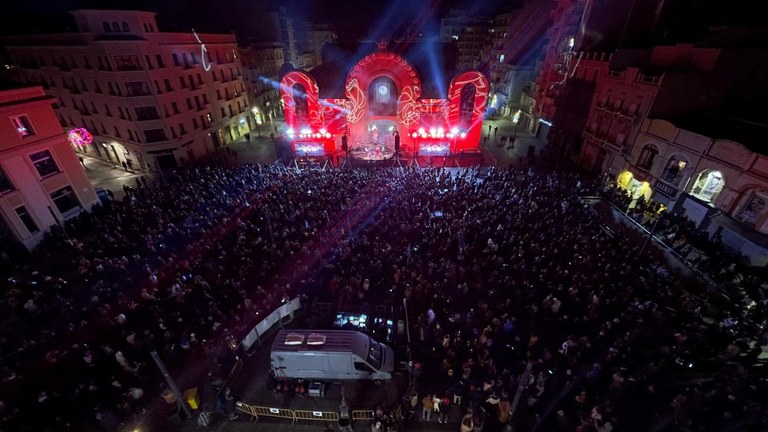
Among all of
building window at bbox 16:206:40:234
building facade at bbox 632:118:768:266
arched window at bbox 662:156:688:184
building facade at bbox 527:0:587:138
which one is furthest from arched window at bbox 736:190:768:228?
building window at bbox 16:206:40:234

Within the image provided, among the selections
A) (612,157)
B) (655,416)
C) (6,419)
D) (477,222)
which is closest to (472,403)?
(655,416)

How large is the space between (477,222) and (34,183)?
26.5m

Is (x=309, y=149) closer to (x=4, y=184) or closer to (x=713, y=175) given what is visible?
(x=4, y=184)

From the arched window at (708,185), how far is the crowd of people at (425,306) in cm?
633

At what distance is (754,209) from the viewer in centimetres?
1573

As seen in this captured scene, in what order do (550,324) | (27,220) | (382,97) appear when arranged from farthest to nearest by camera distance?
(382,97), (27,220), (550,324)

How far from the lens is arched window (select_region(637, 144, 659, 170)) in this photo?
21047 millimetres

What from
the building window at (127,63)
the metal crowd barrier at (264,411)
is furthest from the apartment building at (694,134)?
the building window at (127,63)

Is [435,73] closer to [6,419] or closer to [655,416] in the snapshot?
[655,416]

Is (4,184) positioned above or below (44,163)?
below

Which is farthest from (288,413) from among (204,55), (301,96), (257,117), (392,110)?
(257,117)

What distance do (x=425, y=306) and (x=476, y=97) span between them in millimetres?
22462

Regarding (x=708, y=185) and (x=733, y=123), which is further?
(x=733, y=123)

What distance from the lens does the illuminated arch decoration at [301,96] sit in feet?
92.1
